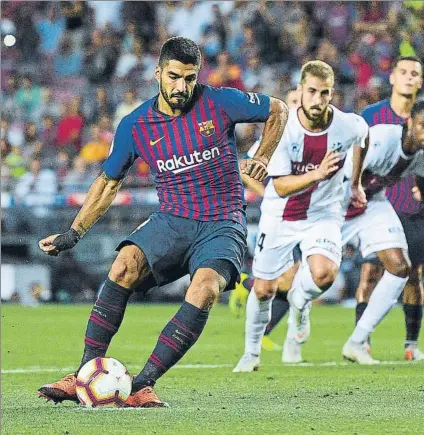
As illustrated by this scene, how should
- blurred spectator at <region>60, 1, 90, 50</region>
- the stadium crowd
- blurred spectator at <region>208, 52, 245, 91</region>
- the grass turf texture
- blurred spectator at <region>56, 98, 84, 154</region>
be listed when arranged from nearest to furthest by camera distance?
the grass turf texture → the stadium crowd → blurred spectator at <region>208, 52, 245, 91</region> → blurred spectator at <region>56, 98, 84, 154</region> → blurred spectator at <region>60, 1, 90, 50</region>

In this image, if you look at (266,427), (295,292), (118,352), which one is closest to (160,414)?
(266,427)

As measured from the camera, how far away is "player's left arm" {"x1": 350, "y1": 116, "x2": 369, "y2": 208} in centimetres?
912

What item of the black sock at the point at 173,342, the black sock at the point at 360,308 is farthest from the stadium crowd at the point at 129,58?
the black sock at the point at 173,342

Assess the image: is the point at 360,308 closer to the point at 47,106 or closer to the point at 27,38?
the point at 47,106

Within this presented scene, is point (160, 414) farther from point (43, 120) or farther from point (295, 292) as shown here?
point (43, 120)

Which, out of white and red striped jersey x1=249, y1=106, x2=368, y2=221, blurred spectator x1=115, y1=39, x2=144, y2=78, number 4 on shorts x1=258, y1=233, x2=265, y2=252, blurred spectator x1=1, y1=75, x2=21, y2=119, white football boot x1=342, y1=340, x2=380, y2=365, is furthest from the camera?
blurred spectator x1=115, y1=39, x2=144, y2=78

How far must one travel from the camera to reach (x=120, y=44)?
20.7 m

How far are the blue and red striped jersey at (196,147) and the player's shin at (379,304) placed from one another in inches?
111

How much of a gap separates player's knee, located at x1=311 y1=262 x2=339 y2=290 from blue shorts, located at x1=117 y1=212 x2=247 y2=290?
6.39ft

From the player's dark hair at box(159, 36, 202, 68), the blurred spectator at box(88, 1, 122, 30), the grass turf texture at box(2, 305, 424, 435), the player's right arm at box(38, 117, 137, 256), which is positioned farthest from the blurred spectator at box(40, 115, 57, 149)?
the player's dark hair at box(159, 36, 202, 68)

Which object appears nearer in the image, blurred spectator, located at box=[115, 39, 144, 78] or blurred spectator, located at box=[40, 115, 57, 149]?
blurred spectator, located at box=[40, 115, 57, 149]

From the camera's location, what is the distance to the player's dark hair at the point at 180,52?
21.7ft

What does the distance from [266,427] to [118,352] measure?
17.2 ft

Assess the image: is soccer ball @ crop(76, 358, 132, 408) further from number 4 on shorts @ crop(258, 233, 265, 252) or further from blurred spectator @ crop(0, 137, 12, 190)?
blurred spectator @ crop(0, 137, 12, 190)
